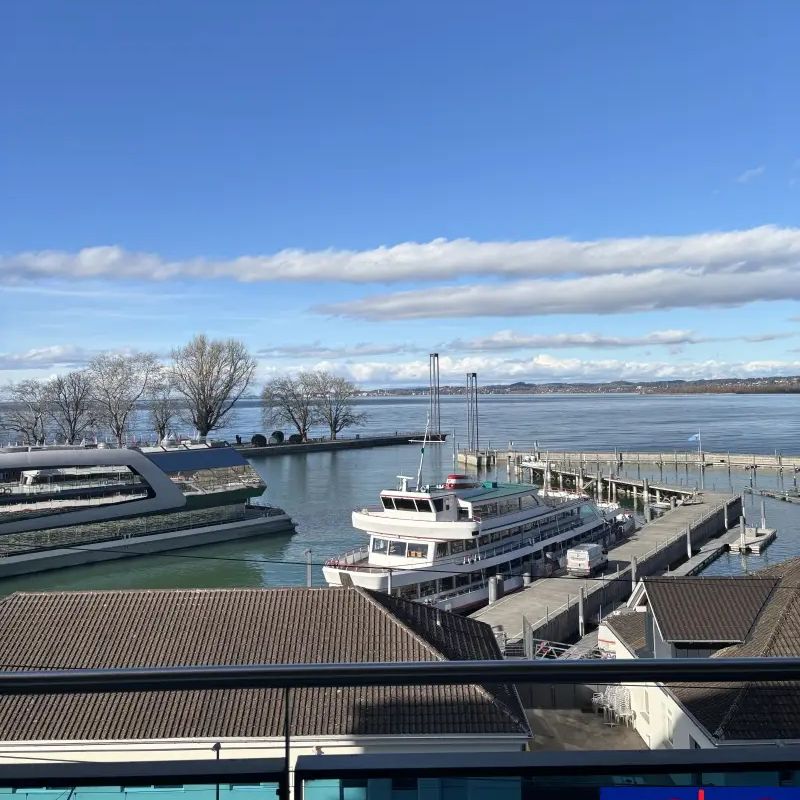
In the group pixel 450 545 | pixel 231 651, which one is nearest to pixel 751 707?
pixel 231 651

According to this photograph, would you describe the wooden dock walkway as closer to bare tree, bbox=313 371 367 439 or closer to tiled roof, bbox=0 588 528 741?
bare tree, bbox=313 371 367 439

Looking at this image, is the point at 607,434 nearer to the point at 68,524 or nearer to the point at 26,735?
the point at 68,524

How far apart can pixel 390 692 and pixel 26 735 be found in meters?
3.52

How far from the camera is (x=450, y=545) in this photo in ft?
74.7

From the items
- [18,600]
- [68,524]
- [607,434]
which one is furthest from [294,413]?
[18,600]

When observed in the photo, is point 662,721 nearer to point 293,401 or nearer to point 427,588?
point 427,588

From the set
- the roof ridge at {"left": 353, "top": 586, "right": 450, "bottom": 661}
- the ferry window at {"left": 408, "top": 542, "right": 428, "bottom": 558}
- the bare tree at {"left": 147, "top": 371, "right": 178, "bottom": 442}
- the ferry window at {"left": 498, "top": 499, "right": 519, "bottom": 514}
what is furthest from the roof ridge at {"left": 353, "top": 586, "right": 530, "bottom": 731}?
the bare tree at {"left": 147, "top": 371, "right": 178, "bottom": 442}

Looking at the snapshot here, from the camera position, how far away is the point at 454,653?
10617mm

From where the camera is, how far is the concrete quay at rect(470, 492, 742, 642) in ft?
63.1

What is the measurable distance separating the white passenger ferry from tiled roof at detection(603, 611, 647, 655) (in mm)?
6615

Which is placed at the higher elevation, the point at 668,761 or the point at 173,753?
the point at 668,761

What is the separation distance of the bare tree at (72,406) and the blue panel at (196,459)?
2872cm

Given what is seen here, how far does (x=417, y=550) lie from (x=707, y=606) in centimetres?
1192

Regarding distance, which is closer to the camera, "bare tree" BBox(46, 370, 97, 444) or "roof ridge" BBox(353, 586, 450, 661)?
"roof ridge" BBox(353, 586, 450, 661)
